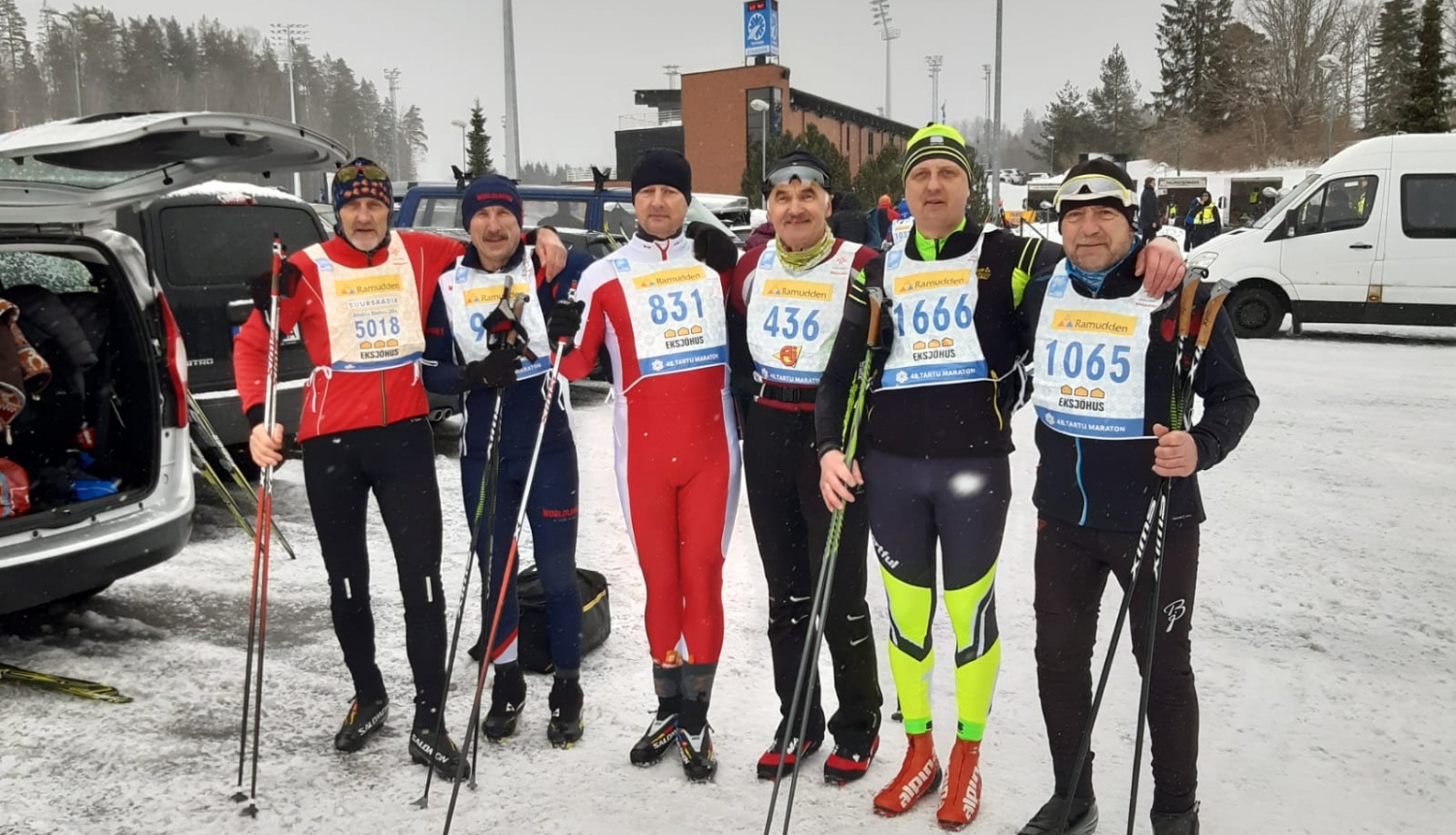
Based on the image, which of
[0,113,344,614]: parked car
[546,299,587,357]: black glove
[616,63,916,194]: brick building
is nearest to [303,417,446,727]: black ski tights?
[546,299,587,357]: black glove

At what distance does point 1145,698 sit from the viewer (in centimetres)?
273

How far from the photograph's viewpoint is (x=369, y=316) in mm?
3436

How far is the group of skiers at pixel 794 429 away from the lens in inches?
110

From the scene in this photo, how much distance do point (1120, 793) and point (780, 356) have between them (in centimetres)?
178

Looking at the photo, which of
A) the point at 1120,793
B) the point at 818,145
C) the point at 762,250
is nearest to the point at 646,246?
the point at 762,250

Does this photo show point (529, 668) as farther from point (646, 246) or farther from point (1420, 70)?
point (1420, 70)

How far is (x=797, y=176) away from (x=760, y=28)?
173 ft

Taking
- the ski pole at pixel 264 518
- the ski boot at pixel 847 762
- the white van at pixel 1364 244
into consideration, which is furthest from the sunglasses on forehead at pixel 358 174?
the white van at pixel 1364 244

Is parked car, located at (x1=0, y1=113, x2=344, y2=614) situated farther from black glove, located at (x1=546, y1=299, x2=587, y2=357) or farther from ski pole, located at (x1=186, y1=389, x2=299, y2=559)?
black glove, located at (x1=546, y1=299, x2=587, y2=357)

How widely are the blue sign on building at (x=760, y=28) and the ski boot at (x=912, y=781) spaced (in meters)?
51.7

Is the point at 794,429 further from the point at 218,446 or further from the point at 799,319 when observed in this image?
the point at 218,446

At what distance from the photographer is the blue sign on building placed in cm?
5175

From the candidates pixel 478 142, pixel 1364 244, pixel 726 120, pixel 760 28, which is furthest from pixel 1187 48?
pixel 1364 244

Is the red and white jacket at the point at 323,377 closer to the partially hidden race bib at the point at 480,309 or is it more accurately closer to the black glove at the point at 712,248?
the partially hidden race bib at the point at 480,309
